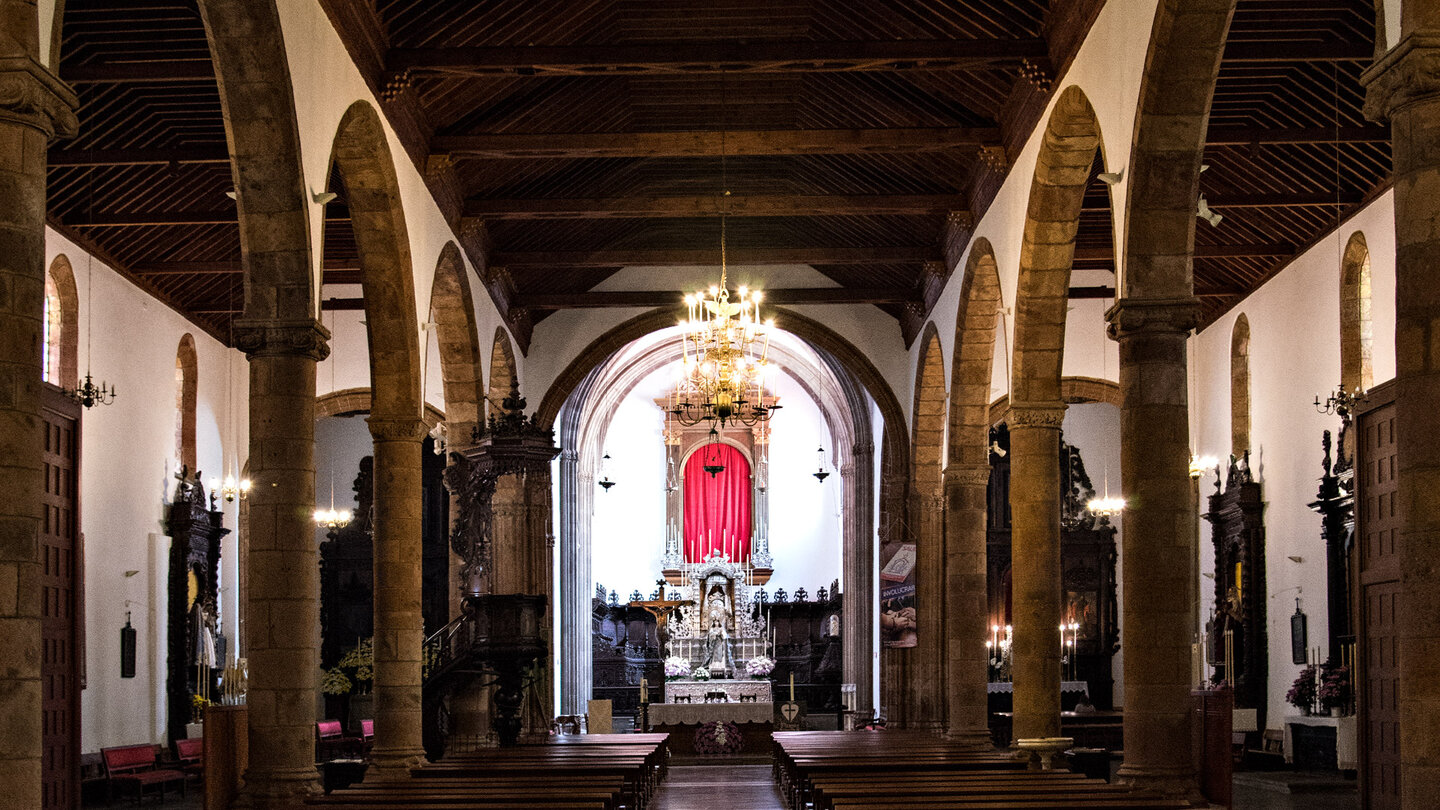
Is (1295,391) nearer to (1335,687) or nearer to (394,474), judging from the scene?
(1335,687)

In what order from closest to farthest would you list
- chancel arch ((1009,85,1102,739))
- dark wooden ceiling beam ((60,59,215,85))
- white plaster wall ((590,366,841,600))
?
dark wooden ceiling beam ((60,59,215,85)), chancel arch ((1009,85,1102,739)), white plaster wall ((590,366,841,600))

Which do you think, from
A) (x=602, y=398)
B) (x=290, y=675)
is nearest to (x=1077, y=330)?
(x=602, y=398)

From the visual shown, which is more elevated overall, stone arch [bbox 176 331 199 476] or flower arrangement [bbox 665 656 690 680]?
stone arch [bbox 176 331 199 476]

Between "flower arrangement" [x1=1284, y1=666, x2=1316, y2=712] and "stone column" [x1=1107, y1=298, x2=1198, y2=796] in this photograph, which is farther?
"flower arrangement" [x1=1284, y1=666, x2=1316, y2=712]

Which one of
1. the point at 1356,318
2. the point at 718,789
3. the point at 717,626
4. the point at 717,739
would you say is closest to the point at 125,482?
the point at 718,789

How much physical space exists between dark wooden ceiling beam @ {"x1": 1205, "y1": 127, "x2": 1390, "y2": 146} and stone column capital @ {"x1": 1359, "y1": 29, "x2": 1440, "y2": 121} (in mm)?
8094

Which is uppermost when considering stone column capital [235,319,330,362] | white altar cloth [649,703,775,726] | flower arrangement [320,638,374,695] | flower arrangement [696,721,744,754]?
stone column capital [235,319,330,362]

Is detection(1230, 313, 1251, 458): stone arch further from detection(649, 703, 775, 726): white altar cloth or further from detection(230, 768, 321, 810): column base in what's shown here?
detection(230, 768, 321, 810): column base

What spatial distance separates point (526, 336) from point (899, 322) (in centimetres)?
580

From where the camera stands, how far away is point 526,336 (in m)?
24.8

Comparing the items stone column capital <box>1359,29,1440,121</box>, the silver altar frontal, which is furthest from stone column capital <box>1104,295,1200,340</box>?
the silver altar frontal

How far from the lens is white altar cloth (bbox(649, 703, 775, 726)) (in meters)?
24.4

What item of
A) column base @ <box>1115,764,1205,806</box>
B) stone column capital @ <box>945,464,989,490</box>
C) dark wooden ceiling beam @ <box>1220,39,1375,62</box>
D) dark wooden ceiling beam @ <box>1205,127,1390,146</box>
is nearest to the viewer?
column base @ <box>1115,764,1205,806</box>

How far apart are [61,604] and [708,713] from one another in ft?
36.0
